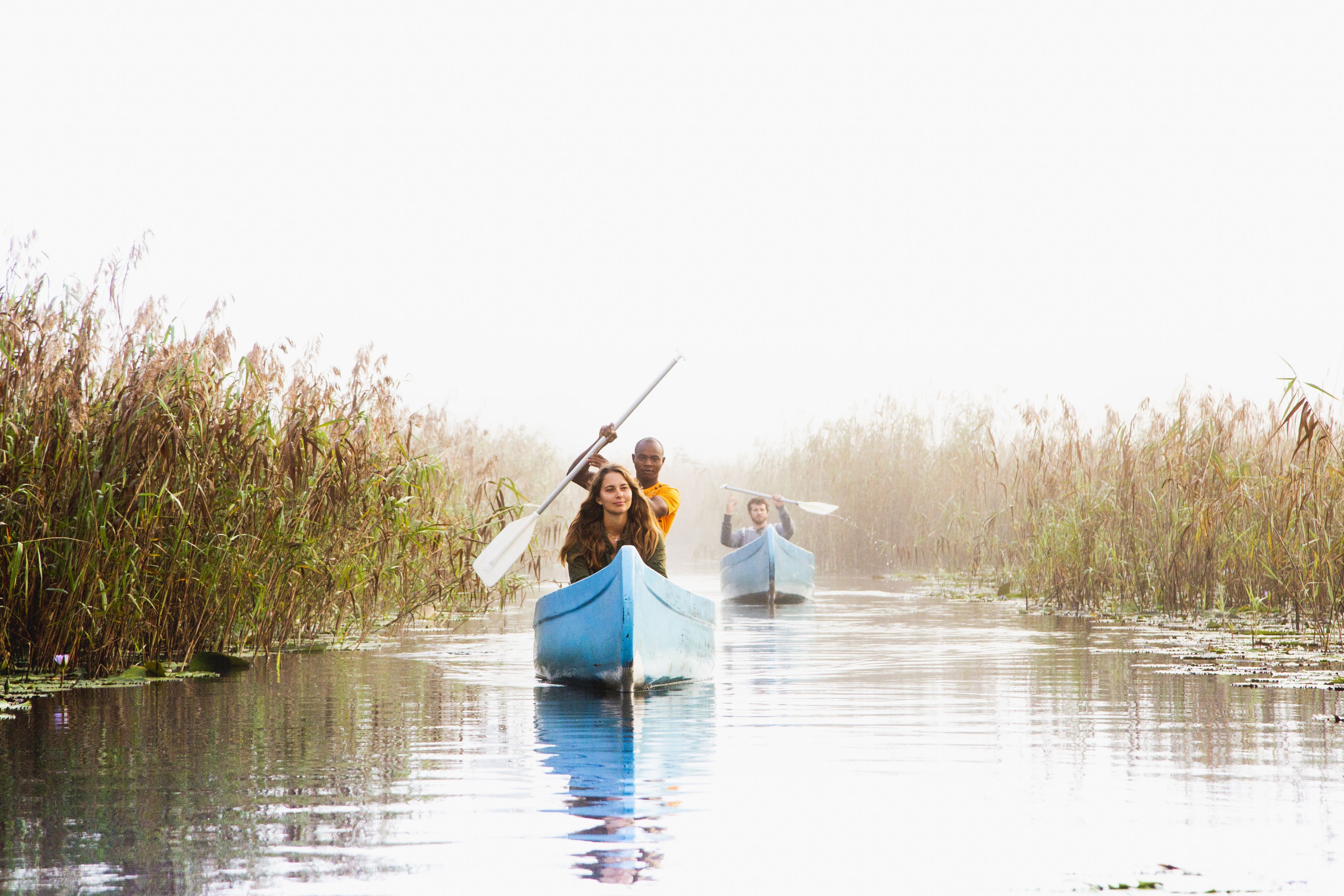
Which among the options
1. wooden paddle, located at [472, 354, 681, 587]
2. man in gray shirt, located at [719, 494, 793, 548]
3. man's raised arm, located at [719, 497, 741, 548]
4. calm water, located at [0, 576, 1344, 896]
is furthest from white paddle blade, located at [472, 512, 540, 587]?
man's raised arm, located at [719, 497, 741, 548]

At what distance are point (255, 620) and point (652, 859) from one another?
15.4 ft

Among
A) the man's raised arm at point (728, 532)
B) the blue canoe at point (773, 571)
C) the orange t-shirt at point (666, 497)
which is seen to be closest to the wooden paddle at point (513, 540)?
the orange t-shirt at point (666, 497)

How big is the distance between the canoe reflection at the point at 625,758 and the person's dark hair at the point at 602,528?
0.74m

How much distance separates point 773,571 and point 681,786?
9.47m

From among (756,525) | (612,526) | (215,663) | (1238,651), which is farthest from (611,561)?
(756,525)

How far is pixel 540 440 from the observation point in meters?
45.2

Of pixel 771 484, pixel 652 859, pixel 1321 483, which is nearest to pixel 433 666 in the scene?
pixel 652 859

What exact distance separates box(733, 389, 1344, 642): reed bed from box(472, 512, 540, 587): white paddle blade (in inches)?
177

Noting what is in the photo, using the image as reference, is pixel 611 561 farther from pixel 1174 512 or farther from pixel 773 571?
pixel 773 571

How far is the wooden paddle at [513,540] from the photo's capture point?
8242mm

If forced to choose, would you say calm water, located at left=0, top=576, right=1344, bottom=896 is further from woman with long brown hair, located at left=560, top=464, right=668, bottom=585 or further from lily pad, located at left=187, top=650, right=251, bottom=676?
woman with long brown hair, located at left=560, top=464, right=668, bottom=585

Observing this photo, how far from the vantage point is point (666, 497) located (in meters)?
8.11

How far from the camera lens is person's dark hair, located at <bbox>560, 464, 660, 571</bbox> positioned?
730 centimetres

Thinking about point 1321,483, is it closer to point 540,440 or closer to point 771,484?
point 771,484
